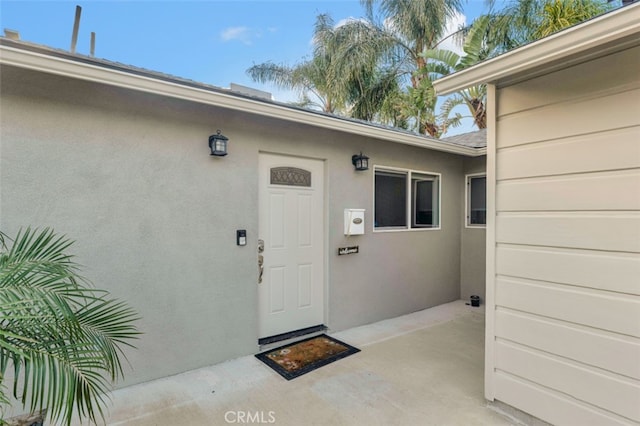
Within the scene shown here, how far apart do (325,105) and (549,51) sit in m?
12.7

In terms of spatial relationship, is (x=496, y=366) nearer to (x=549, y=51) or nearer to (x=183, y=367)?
(x=549, y=51)

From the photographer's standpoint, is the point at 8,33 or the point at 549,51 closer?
the point at 549,51

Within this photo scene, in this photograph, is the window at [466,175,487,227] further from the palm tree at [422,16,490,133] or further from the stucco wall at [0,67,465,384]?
the stucco wall at [0,67,465,384]

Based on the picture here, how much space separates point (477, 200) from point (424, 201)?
45.0 inches

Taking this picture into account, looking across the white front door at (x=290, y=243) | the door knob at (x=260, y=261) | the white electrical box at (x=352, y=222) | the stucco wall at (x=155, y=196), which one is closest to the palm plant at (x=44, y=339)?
the stucco wall at (x=155, y=196)

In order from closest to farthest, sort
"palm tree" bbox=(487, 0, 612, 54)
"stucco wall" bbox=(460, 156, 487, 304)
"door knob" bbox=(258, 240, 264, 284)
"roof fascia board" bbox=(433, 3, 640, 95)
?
"roof fascia board" bbox=(433, 3, 640, 95) → "door knob" bbox=(258, 240, 264, 284) → "stucco wall" bbox=(460, 156, 487, 304) → "palm tree" bbox=(487, 0, 612, 54)

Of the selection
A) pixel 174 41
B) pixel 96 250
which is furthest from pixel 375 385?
pixel 174 41

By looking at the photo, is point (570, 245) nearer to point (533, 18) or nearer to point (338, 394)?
point (338, 394)

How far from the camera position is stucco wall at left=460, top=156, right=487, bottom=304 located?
5.95m

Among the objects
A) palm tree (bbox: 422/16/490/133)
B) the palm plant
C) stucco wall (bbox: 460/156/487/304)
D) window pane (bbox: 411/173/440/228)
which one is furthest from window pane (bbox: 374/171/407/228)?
the palm plant

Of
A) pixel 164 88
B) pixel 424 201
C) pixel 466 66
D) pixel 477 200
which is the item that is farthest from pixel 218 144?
pixel 466 66

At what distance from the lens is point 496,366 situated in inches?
106

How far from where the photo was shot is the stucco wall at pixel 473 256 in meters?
5.95
